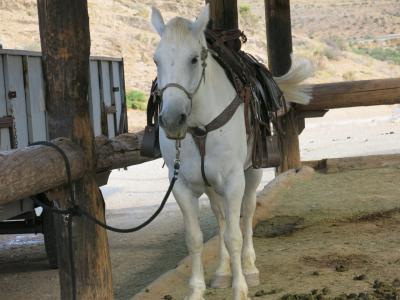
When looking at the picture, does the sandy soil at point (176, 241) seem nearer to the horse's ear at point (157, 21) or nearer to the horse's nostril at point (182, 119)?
the horse's nostril at point (182, 119)

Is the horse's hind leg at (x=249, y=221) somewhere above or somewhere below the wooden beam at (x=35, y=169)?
below

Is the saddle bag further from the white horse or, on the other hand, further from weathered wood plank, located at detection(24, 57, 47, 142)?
weathered wood plank, located at detection(24, 57, 47, 142)

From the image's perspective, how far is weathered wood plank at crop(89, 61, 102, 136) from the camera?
7.96 m

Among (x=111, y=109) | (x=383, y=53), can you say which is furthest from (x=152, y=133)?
(x=383, y=53)

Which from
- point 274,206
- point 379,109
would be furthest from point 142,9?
point 274,206

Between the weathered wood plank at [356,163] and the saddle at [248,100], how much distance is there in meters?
4.65

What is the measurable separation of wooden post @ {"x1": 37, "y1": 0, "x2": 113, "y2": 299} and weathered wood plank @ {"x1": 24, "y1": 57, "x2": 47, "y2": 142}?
2.68 metres

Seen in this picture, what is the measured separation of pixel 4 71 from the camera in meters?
6.54

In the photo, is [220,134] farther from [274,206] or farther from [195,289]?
[274,206]

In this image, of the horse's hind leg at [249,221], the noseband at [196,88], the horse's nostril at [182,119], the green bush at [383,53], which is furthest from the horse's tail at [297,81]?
the green bush at [383,53]

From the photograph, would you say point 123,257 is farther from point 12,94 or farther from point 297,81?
point 297,81

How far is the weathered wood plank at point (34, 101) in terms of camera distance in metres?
6.89

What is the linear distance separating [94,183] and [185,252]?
12.6 feet

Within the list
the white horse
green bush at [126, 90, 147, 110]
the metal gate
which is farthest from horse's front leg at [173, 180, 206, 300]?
green bush at [126, 90, 147, 110]
